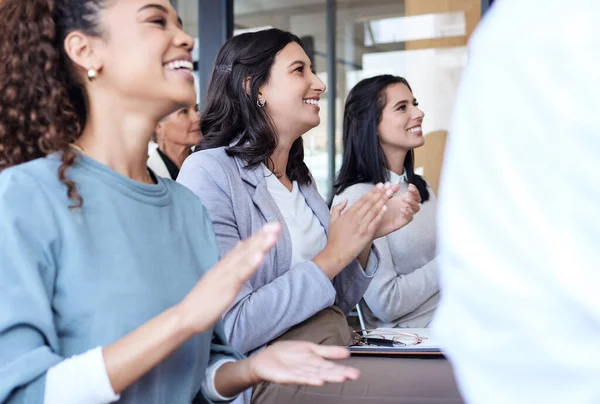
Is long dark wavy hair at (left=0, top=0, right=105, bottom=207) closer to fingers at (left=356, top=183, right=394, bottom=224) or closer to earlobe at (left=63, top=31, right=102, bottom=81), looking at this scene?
earlobe at (left=63, top=31, right=102, bottom=81)

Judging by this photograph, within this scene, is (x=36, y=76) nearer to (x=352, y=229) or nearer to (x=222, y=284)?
(x=222, y=284)

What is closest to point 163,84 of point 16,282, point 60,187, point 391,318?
point 60,187

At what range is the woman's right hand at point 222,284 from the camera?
1.01 meters

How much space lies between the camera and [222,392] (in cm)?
135

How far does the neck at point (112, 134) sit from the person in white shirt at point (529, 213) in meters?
0.83

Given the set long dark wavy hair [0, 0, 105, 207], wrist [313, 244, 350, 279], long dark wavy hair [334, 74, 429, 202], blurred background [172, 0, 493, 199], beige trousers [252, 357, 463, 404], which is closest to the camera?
long dark wavy hair [0, 0, 105, 207]

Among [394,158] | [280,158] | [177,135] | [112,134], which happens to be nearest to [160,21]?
[112,134]

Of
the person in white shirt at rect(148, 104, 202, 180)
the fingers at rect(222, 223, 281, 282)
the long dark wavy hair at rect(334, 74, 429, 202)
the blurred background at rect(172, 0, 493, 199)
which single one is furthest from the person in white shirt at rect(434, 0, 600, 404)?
the blurred background at rect(172, 0, 493, 199)

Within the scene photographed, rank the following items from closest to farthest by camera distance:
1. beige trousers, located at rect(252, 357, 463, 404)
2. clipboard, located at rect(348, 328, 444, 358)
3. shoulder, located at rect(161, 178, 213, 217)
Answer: shoulder, located at rect(161, 178, 213, 217), beige trousers, located at rect(252, 357, 463, 404), clipboard, located at rect(348, 328, 444, 358)

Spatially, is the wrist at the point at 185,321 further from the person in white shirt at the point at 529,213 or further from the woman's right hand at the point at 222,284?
the person in white shirt at the point at 529,213

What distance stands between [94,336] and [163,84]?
448 mm

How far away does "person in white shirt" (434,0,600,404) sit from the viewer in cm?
50

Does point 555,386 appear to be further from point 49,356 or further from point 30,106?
point 30,106

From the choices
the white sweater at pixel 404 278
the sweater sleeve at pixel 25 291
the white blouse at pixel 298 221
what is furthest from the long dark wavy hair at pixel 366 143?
the sweater sleeve at pixel 25 291
